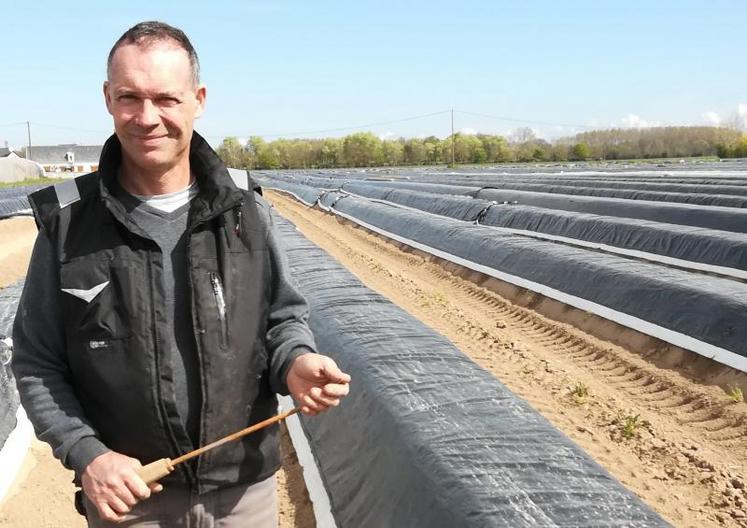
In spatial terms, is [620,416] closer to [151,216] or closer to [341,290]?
[341,290]

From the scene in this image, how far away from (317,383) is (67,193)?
78 centimetres

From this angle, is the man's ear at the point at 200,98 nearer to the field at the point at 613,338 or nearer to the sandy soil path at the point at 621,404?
the field at the point at 613,338

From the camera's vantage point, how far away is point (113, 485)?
1443 millimetres

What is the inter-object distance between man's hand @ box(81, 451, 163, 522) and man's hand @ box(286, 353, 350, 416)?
414 millimetres

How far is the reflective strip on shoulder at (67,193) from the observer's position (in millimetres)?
1555

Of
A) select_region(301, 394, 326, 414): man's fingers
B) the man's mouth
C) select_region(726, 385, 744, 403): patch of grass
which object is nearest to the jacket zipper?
select_region(301, 394, 326, 414): man's fingers

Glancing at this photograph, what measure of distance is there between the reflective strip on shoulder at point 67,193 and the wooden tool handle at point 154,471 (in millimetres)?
A: 659

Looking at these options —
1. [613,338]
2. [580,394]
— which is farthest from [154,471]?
[613,338]

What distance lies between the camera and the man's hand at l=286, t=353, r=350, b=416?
5.15ft

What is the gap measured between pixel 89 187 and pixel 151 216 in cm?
17

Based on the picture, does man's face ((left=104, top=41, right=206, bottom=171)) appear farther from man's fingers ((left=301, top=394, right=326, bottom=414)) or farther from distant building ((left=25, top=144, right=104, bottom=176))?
distant building ((left=25, top=144, right=104, bottom=176))

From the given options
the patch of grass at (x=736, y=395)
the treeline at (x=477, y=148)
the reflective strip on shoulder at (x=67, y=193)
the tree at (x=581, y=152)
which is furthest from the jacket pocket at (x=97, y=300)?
the tree at (x=581, y=152)

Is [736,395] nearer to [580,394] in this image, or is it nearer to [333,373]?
[580,394]

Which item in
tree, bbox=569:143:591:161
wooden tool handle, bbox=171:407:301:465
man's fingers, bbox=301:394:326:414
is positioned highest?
tree, bbox=569:143:591:161
